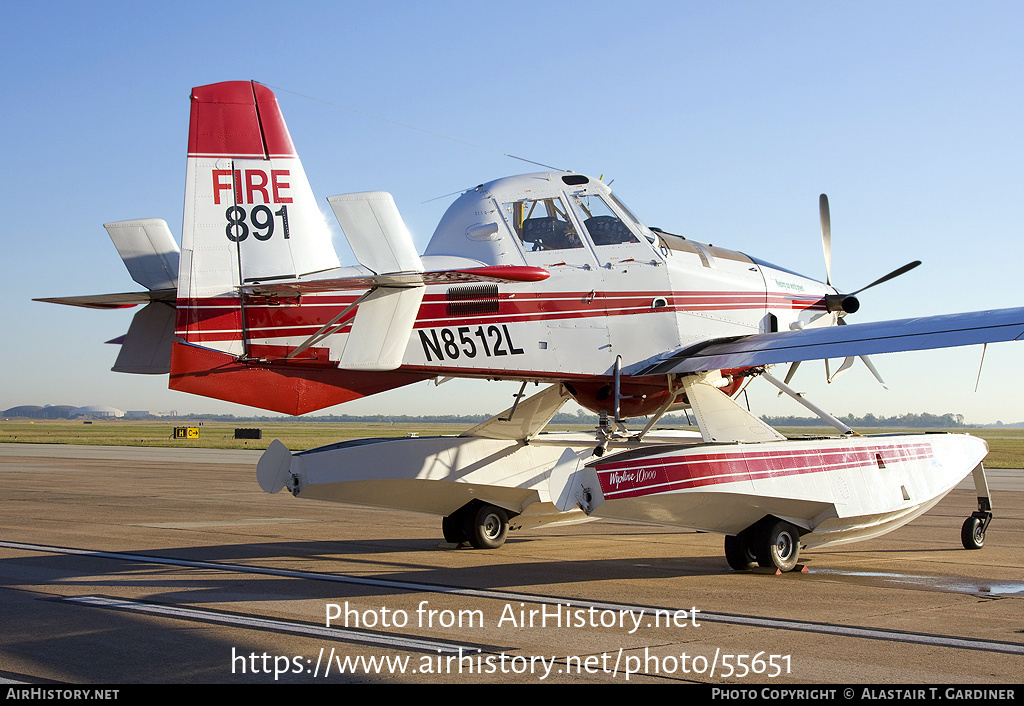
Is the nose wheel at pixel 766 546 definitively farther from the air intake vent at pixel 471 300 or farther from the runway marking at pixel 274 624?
the runway marking at pixel 274 624

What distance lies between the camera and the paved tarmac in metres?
5.75

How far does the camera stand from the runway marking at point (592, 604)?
658 cm

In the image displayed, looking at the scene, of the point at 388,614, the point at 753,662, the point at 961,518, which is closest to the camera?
the point at 753,662

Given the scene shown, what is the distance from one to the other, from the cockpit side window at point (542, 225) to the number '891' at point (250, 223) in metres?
2.87

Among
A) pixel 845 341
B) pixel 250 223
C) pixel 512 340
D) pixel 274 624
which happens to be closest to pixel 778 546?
pixel 845 341

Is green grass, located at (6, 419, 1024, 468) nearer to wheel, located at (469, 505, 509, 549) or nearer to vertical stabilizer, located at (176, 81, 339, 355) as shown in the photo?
wheel, located at (469, 505, 509, 549)

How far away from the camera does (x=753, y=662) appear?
5.91m

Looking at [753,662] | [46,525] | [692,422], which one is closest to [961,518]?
[692,422]

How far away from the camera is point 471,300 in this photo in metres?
10.6

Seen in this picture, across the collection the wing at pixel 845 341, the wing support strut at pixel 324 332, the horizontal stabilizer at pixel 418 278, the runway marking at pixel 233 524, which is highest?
the horizontal stabilizer at pixel 418 278

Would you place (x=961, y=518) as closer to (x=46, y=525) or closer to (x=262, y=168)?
(x=262, y=168)

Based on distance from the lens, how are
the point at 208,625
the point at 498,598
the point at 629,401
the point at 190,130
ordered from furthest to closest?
the point at 629,401 → the point at 190,130 → the point at 498,598 → the point at 208,625

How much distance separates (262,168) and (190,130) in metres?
0.89

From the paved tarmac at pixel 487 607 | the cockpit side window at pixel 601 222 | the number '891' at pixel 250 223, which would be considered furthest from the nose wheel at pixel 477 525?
the number '891' at pixel 250 223
